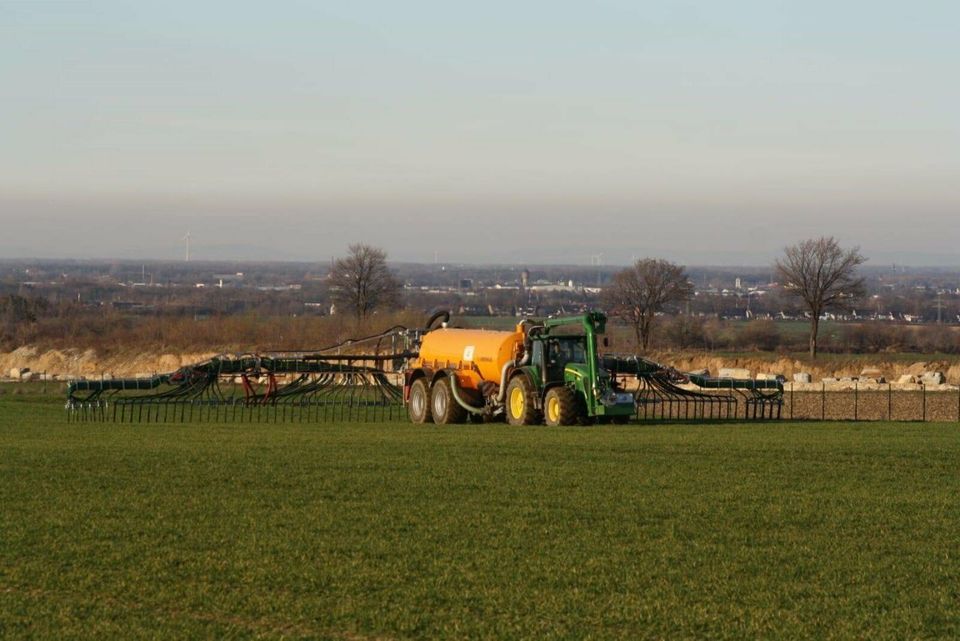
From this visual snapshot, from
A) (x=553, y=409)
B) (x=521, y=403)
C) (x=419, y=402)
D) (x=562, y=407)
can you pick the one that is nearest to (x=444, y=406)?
(x=419, y=402)

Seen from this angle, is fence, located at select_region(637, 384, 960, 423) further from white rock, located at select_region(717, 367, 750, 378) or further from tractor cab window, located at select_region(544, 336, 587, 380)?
white rock, located at select_region(717, 367, 750, 378)

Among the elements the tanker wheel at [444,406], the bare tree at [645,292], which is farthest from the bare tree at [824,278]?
the tanker wheel at [444,406]

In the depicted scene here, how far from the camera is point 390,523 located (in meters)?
13.6

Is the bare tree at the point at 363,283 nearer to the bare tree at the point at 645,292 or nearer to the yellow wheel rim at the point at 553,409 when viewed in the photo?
the bare tree at the point at 645,292

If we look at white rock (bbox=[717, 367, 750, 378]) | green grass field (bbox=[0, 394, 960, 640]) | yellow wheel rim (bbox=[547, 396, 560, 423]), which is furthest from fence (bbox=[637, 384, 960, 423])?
green grass field (bbox=[0, 394, 960, 640])

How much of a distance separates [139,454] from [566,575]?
11.0 m

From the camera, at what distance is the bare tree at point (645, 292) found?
3081 inches

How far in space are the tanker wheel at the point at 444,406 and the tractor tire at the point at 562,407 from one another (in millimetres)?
3105

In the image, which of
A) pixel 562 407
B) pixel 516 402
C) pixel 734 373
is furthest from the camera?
pixel 734 373

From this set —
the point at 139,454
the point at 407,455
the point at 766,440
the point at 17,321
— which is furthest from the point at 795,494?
the point at 17,321

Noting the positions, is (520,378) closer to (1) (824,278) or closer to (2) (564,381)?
(2) (564,381)

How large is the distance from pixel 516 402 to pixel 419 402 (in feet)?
12.3

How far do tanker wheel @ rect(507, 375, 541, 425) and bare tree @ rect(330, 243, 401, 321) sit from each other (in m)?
55.2

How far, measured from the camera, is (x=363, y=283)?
8475 centimetres
